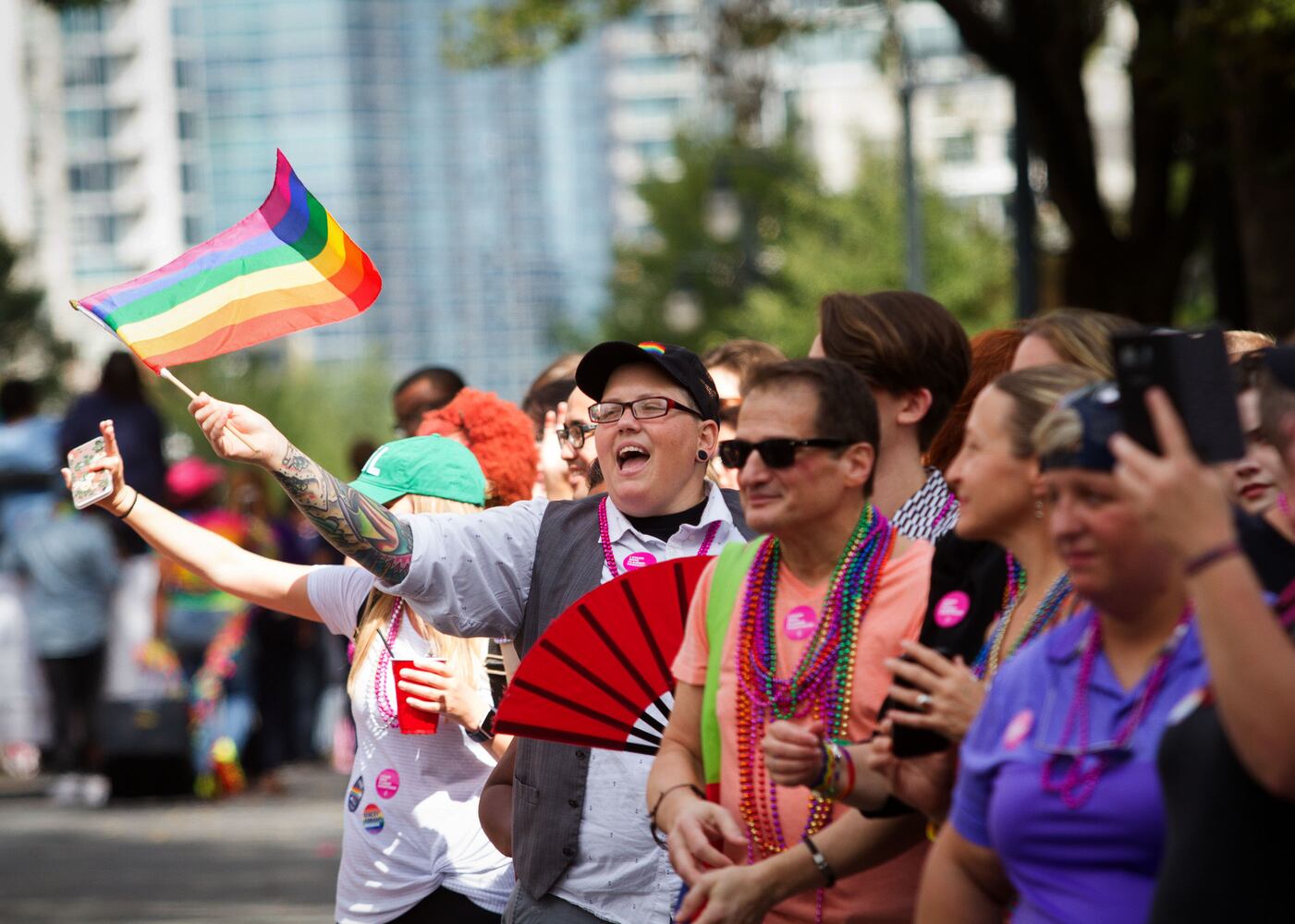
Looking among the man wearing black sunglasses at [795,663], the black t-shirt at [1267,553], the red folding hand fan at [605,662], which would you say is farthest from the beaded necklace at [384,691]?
the black t-shirt at [1267,553]

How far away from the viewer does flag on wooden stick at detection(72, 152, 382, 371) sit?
4.61 m

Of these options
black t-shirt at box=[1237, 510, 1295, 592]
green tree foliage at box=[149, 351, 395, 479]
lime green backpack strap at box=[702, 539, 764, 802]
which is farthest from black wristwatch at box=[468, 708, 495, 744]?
green tree foliage at box=[149, 351, 395, 479]

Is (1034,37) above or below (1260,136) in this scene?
above

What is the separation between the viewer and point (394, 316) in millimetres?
193875

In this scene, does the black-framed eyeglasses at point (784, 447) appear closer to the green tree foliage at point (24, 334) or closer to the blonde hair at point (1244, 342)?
the blonde hair at point (1244, 342)

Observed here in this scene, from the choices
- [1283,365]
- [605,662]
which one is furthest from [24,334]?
[1283,365]

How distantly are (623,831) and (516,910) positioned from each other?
33cm

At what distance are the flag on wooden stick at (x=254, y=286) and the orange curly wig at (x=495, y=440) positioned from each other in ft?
2.62

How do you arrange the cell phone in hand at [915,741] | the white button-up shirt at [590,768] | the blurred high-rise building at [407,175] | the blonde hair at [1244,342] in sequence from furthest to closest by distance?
the blurred high-rise building at [407,175] < the blonde hair at [1244,342] < the white button-up shirt at [590,768] < the cell phone in hand at [915,741]

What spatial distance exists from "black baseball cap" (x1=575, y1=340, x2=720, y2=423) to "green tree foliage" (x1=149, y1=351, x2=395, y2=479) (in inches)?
2318

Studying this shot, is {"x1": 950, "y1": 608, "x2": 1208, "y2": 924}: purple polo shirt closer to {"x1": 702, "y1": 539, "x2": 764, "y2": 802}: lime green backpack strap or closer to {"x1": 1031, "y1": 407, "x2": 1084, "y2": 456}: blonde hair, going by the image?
{"x1": 1031, "y1": 407, "x2": 1084, "y2": 456}: blonde hair

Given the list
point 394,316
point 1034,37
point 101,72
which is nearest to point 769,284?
point 1034,37

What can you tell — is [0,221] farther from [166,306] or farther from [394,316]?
[394,316]

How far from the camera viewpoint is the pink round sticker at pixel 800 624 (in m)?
3.38
